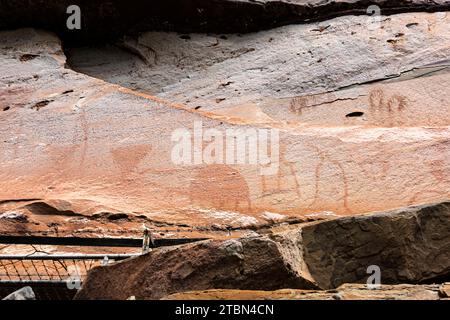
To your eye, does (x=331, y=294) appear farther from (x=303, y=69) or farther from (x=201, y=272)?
(x=303, y=69)

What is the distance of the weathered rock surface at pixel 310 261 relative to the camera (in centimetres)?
337

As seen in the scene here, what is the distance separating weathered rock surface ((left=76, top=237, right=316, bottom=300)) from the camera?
11.0ft

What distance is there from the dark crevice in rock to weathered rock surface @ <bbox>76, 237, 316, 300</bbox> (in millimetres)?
4830

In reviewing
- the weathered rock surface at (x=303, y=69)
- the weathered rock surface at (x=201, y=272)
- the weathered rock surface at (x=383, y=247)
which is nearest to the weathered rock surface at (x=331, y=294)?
the weathered rock surface at (x=201, y=272)

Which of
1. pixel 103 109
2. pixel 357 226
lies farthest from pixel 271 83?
pixel 357 226

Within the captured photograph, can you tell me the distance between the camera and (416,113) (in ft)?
20.7

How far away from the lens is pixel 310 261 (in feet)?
12.2

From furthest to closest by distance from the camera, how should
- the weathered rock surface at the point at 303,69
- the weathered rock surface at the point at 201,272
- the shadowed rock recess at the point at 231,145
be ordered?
1. the weathered rock surface at the point at 303,69
2. the shadowed rock recess at the point at 231,145
3. the weathered rock surface at the point at 201,272

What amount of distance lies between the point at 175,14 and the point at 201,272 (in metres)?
5.17

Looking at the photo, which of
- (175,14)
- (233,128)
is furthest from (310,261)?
(175,14)

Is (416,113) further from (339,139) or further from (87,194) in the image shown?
(87,194)

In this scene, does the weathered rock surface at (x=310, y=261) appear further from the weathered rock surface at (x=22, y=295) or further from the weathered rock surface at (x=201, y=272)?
the weathered rock surface at (x=22, y=295)

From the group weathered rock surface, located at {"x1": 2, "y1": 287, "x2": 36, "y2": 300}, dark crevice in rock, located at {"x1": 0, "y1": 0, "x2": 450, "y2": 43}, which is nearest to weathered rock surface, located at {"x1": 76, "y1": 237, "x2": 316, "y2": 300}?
weathered rock surface, located at {"x1": 2, "y1": 287, "x2": 36, "y2": 300}

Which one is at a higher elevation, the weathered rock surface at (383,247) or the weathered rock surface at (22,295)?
the weathered rock surface at (22,295)
